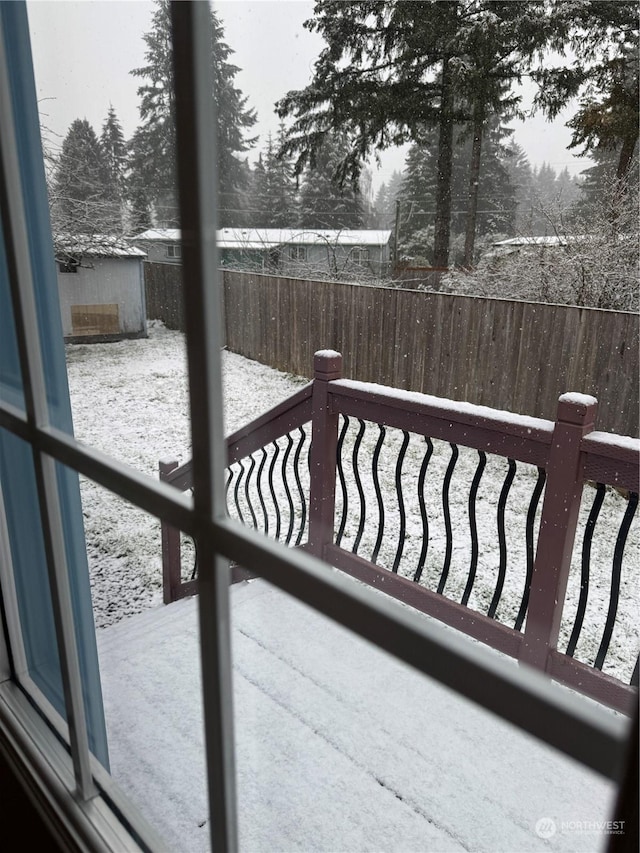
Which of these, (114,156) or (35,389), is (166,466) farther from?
(35,389)

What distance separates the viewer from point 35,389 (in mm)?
501

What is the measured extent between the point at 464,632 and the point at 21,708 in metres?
1.20

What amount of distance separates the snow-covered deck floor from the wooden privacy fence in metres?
1.16

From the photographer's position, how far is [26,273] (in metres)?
0.48

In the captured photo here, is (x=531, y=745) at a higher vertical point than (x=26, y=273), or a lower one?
lower

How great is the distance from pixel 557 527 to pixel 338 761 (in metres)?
0.75

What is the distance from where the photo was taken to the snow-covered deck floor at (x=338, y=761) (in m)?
0.92

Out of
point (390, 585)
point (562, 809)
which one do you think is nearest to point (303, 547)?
point (390, 585)

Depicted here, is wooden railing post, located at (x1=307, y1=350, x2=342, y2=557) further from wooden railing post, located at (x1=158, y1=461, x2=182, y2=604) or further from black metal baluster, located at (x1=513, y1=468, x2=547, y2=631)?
black metal baluster, located at (x1=513, y1=468, x2=547, y2=631)

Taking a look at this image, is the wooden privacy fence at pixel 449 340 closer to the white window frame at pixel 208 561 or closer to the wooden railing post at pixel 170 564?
the wooden railing post at pixel 170 564

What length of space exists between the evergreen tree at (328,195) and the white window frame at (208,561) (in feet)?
5.69

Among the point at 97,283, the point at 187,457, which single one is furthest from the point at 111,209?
the point at 187,457

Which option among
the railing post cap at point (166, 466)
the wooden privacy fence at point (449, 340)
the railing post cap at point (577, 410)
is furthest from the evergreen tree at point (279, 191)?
the railing post cap at point (577, 410)

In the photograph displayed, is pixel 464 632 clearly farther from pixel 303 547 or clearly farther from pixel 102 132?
pixel 102 132
